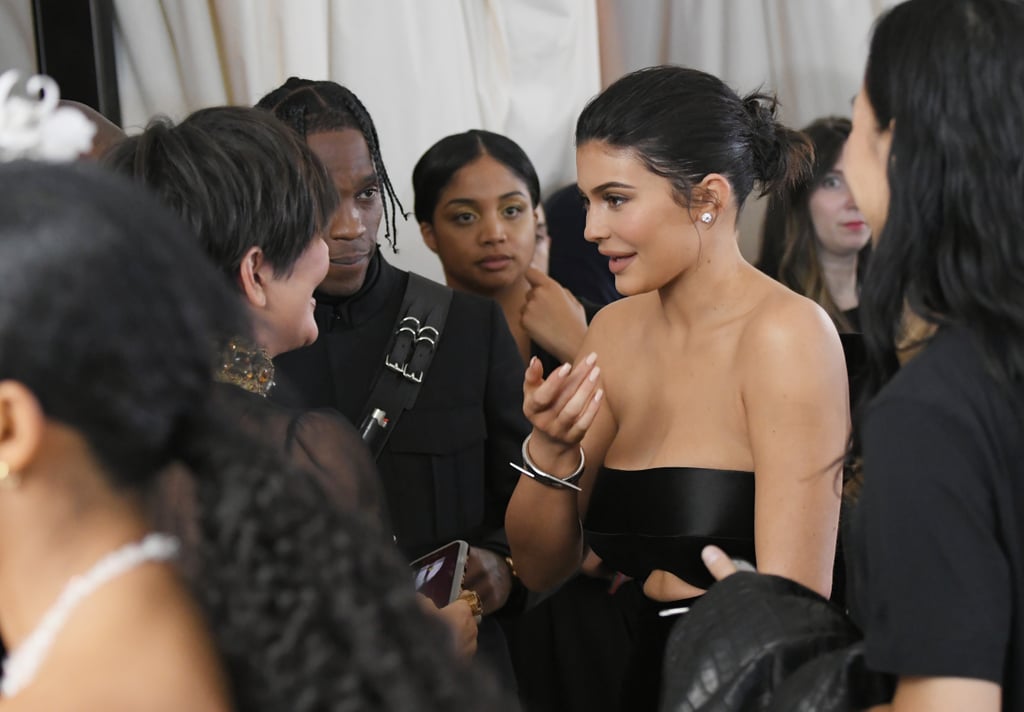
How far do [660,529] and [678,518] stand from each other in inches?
1.4

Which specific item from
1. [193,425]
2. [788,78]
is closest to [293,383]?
[193,425]

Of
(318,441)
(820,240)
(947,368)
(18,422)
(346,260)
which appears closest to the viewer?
(18,422)

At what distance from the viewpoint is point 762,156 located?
6.61ft

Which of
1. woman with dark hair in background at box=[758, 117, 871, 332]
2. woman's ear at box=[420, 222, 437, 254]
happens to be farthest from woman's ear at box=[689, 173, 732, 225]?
woman with dark hair in background at box=[758, 117, 871, 332]

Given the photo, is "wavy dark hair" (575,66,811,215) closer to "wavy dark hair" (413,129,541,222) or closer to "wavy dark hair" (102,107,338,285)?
"wavy dark hair" (102,107,338,285)

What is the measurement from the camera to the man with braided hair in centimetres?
212

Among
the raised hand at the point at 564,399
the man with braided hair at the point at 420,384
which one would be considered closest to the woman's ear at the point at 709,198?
the raised hand at the point at 564,399

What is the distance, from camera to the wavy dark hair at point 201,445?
788 millimetres

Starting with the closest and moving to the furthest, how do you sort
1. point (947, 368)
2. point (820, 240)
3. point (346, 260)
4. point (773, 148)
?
point (947, 368), point (773, 148), point (346, 260), point (820, 240)

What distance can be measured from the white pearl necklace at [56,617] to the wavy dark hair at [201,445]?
2.0 inches

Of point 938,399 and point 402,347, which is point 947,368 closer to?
point 938,399

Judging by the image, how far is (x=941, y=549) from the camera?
104cm

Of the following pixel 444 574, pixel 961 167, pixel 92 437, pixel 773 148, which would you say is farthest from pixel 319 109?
pixel 92 437

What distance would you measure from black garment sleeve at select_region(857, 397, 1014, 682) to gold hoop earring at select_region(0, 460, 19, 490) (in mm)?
699
